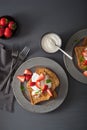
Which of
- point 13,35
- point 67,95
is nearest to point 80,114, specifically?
point 67,95

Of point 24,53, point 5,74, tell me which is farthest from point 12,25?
point 5,74

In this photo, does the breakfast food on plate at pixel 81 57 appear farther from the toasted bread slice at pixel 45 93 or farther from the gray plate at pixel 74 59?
the toasted bread slice at pixel 45 93

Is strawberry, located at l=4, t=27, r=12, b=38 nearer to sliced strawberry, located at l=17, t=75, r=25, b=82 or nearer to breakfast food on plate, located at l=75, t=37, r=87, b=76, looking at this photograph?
sliced strawberry, located at l=17, t=75, r=25, b=82

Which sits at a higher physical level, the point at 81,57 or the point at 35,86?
the point at 81,57

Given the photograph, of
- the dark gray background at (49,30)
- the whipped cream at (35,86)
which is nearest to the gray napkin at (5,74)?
the dark gray background at (49,30)

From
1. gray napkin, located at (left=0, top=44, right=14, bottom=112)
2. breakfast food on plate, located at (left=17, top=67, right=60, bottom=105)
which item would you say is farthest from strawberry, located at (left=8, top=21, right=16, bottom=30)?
breakfast food on plate, located at (left=17, top=67, right=60, bottom=105)

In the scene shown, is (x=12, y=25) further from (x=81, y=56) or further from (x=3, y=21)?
(x=81, y=56)
